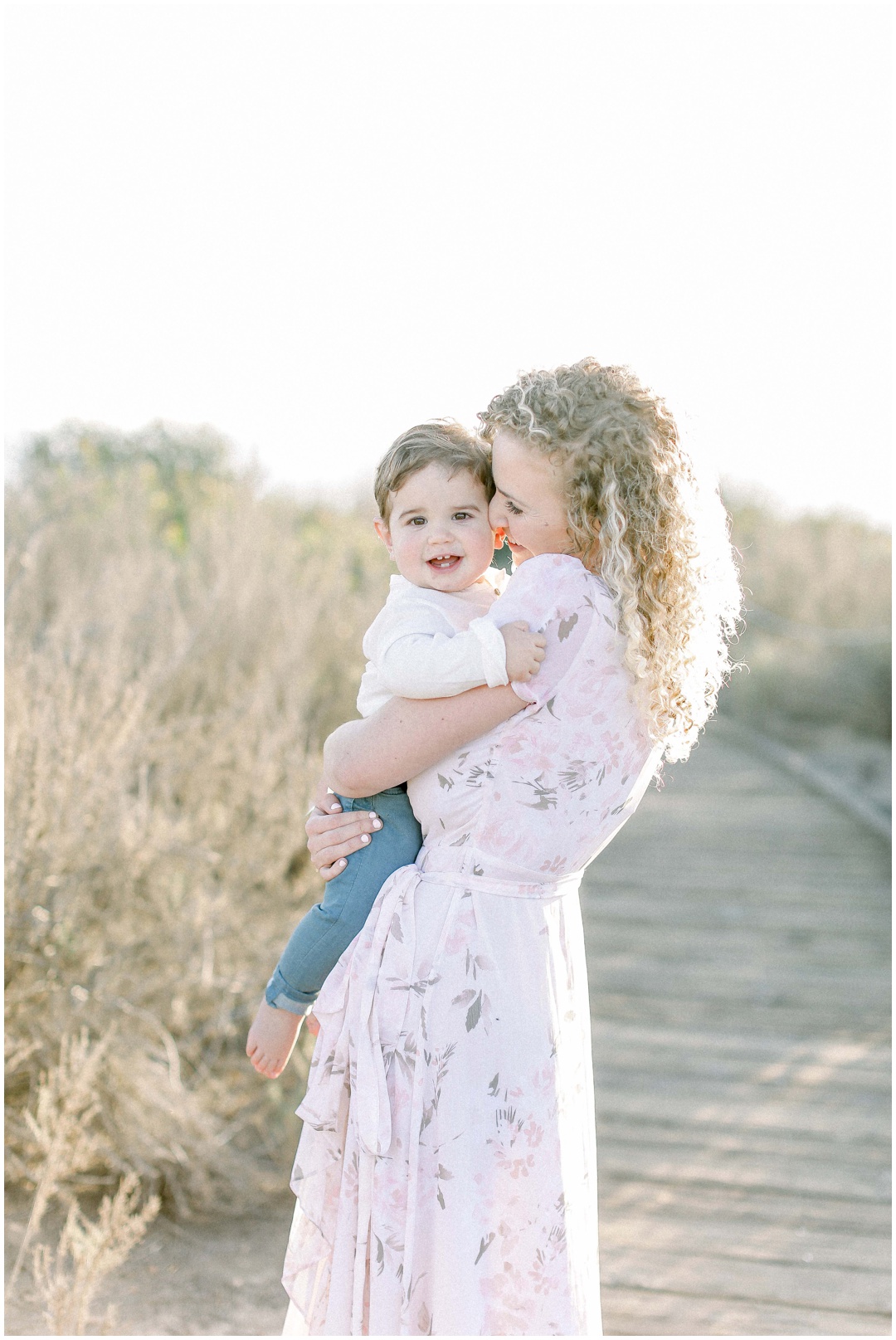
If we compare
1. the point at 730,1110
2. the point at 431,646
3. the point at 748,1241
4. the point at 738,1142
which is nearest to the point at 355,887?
the point at 431,646

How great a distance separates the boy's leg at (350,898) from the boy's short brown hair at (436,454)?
44 cm

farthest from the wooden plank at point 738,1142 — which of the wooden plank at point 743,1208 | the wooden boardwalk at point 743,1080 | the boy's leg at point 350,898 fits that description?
the boy's leg at point 350,898

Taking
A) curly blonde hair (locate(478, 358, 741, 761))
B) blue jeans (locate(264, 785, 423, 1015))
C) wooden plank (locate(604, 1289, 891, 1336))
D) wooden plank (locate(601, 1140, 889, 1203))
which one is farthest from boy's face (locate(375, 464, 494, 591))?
wooden plank (locate(601, 1140, 889, 1203))

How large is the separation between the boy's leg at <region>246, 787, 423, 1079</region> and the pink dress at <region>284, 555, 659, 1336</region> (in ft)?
0.14

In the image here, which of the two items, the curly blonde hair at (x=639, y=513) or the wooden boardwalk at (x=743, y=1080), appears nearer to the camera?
the curly blonde hair at (x=639, y=513)

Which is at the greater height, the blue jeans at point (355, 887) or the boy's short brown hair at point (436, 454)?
the boy's short brown hair at point (436, 454)

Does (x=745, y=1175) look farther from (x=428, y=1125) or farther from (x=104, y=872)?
(x=428, y=1125)

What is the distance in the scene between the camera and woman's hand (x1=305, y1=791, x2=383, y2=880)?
68.9 inches

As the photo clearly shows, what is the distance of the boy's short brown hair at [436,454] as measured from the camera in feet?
5.81

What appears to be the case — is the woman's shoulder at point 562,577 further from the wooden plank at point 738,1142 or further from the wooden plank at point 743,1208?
the wooden plank at point 738,1142

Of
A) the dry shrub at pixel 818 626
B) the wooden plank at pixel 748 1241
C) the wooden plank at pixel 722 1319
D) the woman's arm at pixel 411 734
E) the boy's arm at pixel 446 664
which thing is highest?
the dry shrub at pixel 818 626

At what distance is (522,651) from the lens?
1.57 metres

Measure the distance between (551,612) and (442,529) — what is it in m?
0.24

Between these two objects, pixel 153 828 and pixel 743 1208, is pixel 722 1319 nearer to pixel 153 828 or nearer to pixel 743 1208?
pixel 743 1208
